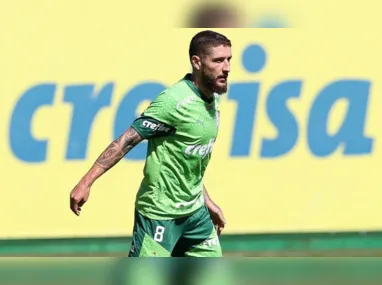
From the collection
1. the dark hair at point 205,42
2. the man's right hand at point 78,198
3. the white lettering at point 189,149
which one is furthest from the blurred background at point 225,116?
the man's right hand at point 78,198

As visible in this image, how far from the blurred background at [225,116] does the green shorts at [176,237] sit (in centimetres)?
379

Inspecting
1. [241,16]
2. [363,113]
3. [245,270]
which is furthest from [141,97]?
[245,270]

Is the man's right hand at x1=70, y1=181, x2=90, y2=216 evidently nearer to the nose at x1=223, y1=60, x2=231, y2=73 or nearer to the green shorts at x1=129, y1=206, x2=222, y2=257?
the green shorts at x1=129, y1=206, x2=222, y2=257

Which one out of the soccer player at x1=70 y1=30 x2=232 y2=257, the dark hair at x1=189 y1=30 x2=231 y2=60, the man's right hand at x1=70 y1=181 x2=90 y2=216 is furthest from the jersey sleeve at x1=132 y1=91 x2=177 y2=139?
the man's right hand at x1=70 y1=181 x2=90 y2=216

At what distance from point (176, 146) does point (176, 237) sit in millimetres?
515

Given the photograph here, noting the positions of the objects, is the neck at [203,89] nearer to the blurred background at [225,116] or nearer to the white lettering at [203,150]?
the white lettering at [203,150]

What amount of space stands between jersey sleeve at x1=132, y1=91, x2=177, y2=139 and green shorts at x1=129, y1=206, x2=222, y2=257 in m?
0.50

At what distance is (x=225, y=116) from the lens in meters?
11.6

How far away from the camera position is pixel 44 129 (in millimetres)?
11461

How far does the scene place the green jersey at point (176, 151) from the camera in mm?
7410

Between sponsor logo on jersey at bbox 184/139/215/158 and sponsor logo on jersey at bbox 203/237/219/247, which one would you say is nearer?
sponsor logo on jersey at bbox 184/139/215/158

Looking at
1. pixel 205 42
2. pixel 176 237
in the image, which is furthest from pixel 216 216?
pixel 205 42

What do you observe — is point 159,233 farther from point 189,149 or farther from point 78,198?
point 78,198

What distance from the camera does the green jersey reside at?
7410 millimetres
